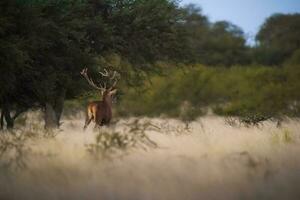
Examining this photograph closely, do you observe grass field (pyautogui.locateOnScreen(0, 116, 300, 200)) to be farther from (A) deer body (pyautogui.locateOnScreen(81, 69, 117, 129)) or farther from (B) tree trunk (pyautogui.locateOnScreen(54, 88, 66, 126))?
(B) tree trunk (pyautogui.locateOnScreen(54, 88, 66, 126))

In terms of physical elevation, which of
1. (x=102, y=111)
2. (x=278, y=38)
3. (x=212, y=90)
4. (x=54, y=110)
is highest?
(x=278, y=38)

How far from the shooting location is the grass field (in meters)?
9.70

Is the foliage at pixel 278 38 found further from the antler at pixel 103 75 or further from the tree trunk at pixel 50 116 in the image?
the tree trunk at pixel 50 116

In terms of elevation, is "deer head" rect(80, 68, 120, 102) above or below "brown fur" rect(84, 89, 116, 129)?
above

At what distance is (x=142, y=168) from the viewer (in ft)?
35.2

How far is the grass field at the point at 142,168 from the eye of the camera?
31.8 ft

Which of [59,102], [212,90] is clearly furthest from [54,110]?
[212,90]

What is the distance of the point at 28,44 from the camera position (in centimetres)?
1739

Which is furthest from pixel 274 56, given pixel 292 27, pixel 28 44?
pixel 28 44

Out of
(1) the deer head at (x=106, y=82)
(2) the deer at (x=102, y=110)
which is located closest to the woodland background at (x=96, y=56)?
(1) the deer head at (x=106, y=82)

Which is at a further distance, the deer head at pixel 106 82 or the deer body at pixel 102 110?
the deer head at pixel 106 82

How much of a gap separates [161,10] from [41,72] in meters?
6.69

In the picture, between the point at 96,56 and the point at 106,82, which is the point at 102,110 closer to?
the point at 106,82

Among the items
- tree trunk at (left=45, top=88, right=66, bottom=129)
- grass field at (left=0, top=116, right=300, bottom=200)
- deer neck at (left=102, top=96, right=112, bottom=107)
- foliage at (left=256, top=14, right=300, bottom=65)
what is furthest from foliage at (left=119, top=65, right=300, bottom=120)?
grass field at (left=0, top=116, right=300, bottom=200)
